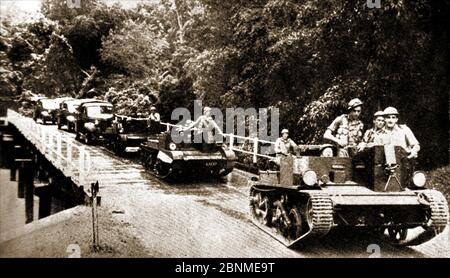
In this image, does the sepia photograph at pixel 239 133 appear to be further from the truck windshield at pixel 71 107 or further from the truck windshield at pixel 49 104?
the truck windshield at pixel 49 104

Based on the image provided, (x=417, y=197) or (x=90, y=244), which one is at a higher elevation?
(x=417, y=197)

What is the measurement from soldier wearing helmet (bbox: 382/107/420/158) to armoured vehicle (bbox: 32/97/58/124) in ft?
83.2

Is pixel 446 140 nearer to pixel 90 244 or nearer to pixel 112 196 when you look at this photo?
pixel 112 196

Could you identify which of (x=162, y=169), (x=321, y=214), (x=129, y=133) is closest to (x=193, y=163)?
(x=162, y=169)

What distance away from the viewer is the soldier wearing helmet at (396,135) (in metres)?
9.16

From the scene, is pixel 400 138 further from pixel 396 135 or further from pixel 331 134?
pixel 331 134

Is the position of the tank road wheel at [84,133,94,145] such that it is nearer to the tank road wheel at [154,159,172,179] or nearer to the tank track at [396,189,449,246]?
the tank road wheel at [154,159,172,179]

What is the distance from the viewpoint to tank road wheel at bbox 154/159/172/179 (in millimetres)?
15886

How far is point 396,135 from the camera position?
937 cm

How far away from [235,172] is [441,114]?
630 centimetres

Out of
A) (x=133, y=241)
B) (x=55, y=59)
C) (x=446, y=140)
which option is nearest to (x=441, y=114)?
(x=446, y=140)

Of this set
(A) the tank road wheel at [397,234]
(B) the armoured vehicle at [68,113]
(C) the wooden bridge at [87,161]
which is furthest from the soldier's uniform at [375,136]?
(B) the armoured vehicle at [68,113]

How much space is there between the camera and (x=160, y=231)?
403 inches

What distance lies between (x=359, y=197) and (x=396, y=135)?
1.42 meters
